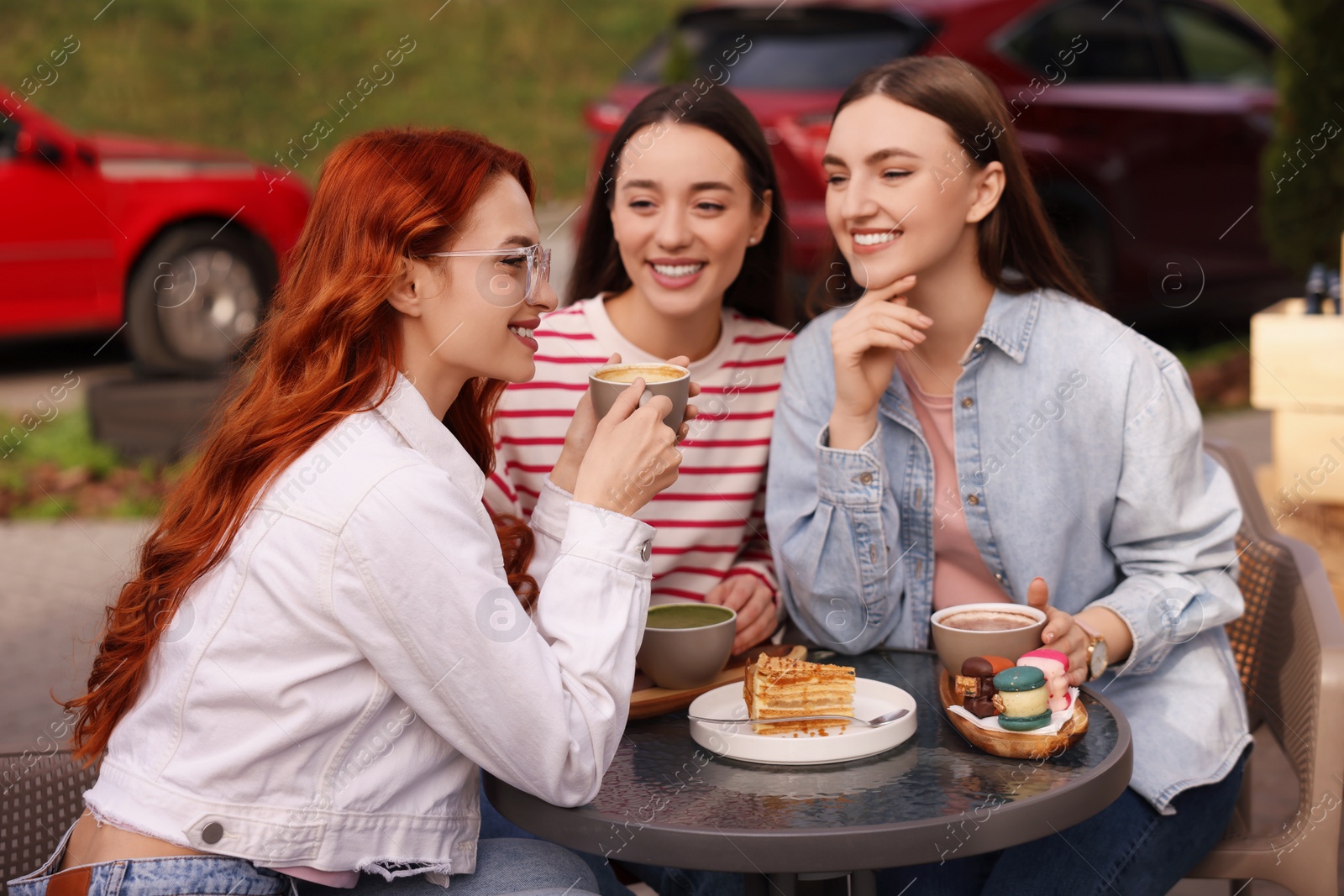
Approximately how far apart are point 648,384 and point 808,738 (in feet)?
2.00

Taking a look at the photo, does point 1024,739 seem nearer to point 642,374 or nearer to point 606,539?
point 606,539

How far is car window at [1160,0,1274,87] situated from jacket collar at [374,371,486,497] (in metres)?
7.30

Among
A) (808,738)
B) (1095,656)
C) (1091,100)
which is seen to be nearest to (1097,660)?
(1095,656)

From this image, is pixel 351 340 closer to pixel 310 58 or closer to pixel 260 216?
pixel 260 216

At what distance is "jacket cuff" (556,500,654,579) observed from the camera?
2033 mm

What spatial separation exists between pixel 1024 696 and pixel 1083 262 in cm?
148

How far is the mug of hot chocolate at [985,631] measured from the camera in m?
2.20

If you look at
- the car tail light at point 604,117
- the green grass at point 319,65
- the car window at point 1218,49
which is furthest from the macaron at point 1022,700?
the green grass at point 319,65

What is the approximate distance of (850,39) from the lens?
691cm

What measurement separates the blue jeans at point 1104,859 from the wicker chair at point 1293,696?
0.41 feet

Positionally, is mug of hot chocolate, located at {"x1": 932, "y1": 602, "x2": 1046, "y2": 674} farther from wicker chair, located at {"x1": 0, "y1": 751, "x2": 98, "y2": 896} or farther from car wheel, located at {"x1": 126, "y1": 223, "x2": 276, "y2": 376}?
car wheel, located at {"x1": 126, "y1": 223, "x2": 276, "y2": 376}

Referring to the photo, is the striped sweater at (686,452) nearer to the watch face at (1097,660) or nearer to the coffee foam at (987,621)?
the coffee foam at (987,621)

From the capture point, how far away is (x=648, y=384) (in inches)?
88.0

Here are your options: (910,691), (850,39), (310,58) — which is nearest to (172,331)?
(850,39)
